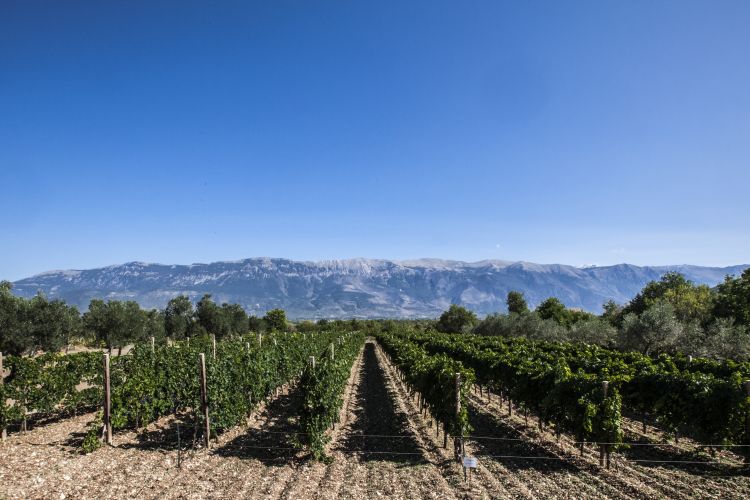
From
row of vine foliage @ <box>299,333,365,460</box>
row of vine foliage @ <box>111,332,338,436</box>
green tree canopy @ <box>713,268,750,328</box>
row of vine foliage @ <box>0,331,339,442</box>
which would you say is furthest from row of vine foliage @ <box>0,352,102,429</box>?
green tree canopy @ <box>713,268,750,328</box>

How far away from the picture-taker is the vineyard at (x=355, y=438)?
10.1 meters

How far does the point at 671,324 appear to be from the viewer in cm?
3838

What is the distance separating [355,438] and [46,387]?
485 inches

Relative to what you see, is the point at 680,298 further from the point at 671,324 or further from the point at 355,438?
the point at 355,438

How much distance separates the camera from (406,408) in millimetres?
20797

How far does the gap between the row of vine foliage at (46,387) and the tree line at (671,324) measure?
43.2m

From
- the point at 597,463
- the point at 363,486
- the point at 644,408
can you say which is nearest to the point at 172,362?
the point at 363,486

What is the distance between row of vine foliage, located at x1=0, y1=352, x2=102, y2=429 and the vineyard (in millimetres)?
66

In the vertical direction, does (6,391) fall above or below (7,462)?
above

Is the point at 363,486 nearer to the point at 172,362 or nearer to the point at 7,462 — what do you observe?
the point at 7,462

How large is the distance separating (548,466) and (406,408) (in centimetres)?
979

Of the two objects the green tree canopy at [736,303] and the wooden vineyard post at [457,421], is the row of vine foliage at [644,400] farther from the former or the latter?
the green tree canopy at [736,303]

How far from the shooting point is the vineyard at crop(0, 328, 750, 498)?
10.1 m

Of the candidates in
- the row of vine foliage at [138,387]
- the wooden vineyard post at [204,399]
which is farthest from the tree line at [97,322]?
the wooden vineyard post at [204,399]
